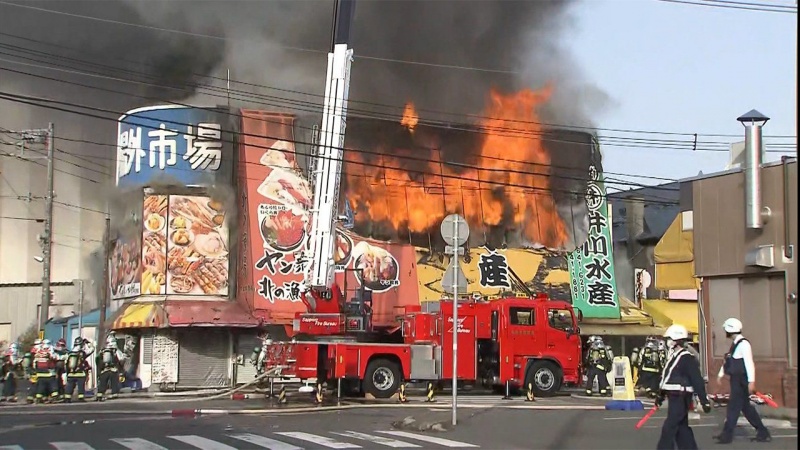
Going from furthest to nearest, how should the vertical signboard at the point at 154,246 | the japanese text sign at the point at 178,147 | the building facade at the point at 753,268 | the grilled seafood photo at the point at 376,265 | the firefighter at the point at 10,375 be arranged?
the grilled seafood photo at the point at 376,265
the japanese text sign at the point at 178,147
the vertical signboard at the point at 154,246
the firefighter at the point at 10,375
the building facade at the point at 753,268

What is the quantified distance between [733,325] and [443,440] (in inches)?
152

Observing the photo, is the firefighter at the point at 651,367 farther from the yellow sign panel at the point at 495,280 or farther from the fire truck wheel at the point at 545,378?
the yellow sign panel at the point at 495,280

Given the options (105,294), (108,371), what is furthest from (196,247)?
(108,371)

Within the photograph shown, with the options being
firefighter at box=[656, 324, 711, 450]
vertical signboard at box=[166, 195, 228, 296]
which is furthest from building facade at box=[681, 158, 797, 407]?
vertical signboard at box=[166, 195, 228, 296]

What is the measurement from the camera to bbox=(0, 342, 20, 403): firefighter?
2233cm

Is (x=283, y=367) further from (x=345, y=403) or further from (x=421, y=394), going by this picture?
(x=421, y=394)

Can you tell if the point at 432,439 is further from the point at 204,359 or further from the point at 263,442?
the point at 204,359

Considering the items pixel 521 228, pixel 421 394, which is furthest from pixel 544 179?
pixel 421 394

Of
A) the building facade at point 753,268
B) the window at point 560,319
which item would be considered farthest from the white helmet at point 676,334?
the window at point 560,319

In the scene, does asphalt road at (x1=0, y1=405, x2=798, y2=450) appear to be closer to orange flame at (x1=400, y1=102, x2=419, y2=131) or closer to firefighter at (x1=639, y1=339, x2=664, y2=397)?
firefighter at (x1=639, y1=339, x2=664, y2=397)

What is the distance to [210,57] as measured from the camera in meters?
35.3

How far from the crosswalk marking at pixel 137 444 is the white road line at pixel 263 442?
3.74 feet

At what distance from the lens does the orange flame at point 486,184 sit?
30.4 m

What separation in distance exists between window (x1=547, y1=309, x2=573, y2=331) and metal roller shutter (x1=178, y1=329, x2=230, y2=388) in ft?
33.9
